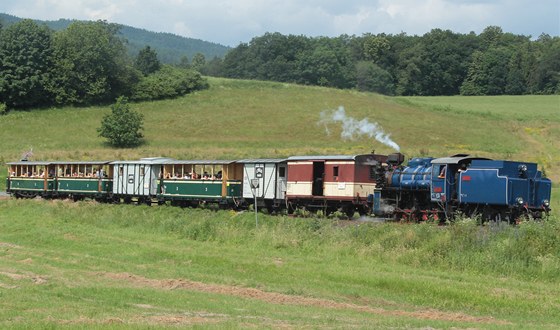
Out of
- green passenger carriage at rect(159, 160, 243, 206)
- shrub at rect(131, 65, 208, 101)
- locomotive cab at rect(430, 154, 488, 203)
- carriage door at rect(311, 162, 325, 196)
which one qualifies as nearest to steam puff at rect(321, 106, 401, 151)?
shrub at rect(131, 65, 208, 101)

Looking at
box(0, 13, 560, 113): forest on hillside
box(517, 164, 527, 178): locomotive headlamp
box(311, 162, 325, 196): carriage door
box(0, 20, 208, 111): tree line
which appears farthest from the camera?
box(0, 13, 560, 113): forest on hillside

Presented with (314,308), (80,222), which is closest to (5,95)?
(80,222)

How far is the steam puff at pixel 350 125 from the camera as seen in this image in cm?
7899

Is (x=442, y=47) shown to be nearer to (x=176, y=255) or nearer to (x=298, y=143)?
(x=298, y=143)

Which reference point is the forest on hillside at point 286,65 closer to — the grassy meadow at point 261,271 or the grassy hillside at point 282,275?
the grassy meadow at point 261,271

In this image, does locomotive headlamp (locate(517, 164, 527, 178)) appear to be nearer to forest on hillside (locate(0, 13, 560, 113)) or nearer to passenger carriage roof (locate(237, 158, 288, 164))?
passenger carriage roof (locate(237, 158, 288, 164))

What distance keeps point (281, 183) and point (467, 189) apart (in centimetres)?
1213

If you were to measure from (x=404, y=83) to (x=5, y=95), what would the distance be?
8270 centimetres

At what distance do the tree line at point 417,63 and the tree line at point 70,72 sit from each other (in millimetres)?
49956

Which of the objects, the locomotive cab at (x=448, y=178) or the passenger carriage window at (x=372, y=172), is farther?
the passenger carriage window at (x=372, y=172)

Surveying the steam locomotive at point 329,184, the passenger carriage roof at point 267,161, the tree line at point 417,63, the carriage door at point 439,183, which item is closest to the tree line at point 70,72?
the steam locomotive at point 329,184

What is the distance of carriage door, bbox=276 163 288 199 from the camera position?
130 feet

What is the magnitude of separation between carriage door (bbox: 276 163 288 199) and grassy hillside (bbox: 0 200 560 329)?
4723 millimetres

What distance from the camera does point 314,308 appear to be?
679 inches
